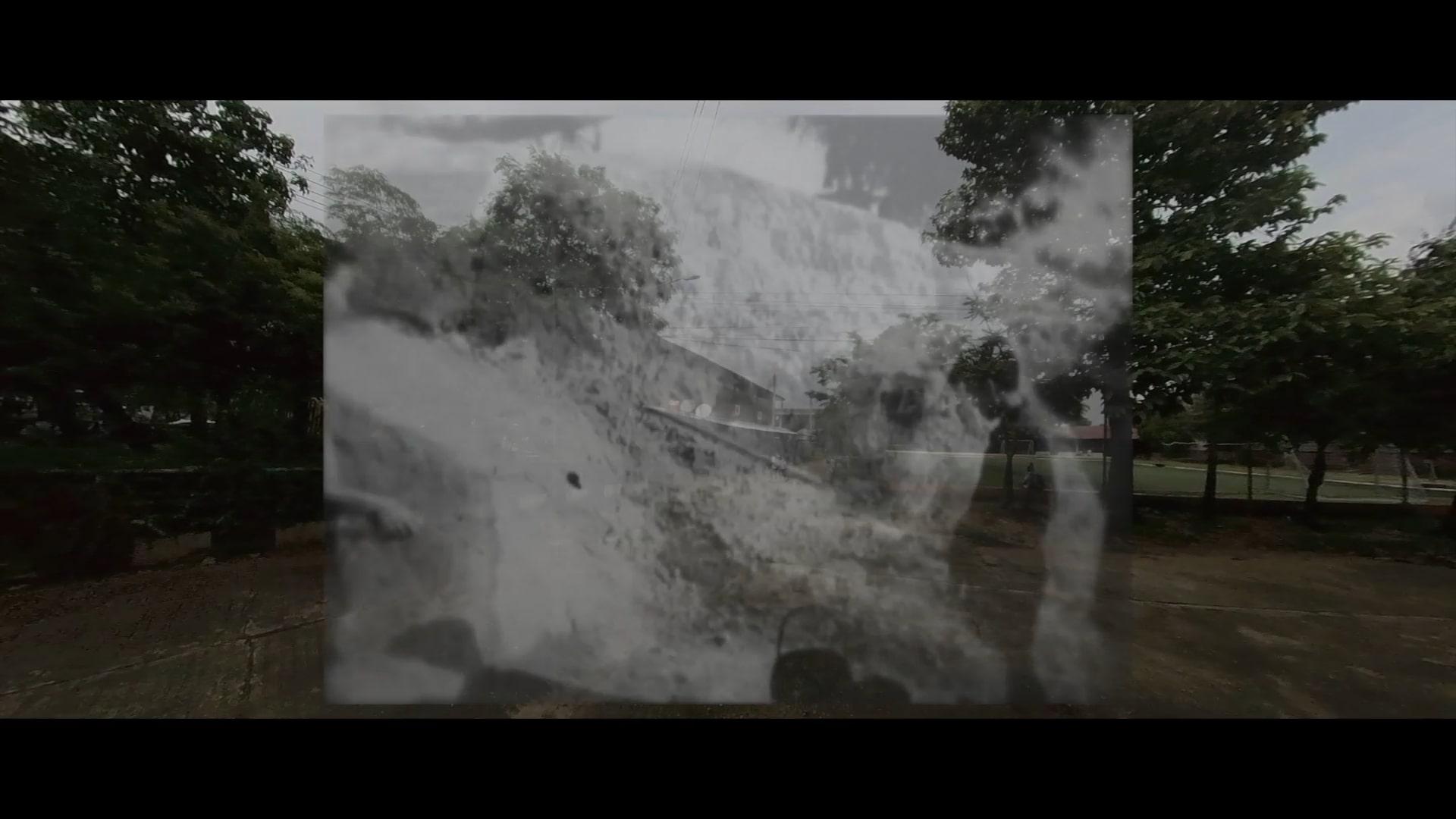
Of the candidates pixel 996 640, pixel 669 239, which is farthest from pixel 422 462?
pixel 996 640

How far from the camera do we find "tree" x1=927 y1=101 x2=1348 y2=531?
2557 millimetres

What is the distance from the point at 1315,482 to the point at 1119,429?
3694mm

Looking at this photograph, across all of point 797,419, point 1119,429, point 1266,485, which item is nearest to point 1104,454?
point 1119,429

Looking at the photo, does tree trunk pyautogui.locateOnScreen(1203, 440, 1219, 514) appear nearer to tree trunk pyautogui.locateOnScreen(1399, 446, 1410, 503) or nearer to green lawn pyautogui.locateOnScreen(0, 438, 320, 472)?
tree trunk pyautogui.locateOnScreen(1399, 446, 1410, 503)

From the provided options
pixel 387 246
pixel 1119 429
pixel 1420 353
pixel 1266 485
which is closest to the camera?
pixel 387 246

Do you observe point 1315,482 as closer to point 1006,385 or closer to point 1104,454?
point 1104,454

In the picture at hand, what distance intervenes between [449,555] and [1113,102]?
530cm

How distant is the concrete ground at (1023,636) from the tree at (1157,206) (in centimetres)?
99

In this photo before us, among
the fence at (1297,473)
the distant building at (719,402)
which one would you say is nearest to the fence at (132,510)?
the distant building at (719,402)

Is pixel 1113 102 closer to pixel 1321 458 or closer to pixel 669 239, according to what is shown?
pixel 669 239

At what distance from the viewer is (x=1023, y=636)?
102 inches

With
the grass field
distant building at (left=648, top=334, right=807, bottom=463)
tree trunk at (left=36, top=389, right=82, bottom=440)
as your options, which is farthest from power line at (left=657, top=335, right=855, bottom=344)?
tree trunk at (left=36, top=389, right=82, bottom=440)

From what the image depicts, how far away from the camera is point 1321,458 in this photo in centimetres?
414
